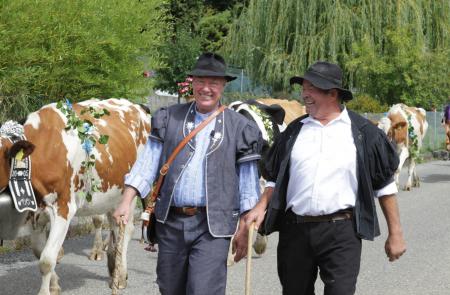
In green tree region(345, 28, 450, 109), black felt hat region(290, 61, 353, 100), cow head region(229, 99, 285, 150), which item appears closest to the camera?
black felt hat region(290, 61, 353, 100)

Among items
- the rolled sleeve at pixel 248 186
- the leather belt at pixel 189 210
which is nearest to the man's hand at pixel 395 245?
the rolled sleeve at pixel 248 186

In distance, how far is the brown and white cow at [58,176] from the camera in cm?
689

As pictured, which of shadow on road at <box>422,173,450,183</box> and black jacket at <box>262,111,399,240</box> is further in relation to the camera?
shadow on road at <box>422,173,450,183</box>

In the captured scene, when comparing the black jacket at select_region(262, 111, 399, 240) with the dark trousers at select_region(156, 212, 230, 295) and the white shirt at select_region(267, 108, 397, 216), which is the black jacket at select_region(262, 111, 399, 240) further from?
the dark trousers at select_region(156, 212, 230, 295)

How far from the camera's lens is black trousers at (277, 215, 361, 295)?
4.74 metres

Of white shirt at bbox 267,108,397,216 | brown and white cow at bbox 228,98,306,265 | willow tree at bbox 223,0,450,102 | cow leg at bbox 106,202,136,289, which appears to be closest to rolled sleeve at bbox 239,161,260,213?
white shirt at bbox 267,108,397,216

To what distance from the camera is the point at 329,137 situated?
483 centimetres

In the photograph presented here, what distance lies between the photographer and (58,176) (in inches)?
278

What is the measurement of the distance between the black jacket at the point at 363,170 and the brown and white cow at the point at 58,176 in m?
2.57

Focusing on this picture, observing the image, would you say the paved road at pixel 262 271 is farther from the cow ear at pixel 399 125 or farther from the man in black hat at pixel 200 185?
the cow ear at pixel 399 125

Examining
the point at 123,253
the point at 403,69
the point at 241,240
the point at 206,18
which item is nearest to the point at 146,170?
the point at 241,240

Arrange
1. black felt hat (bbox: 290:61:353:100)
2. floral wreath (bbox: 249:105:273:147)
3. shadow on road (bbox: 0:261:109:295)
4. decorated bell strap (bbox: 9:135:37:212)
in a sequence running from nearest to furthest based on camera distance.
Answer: black felt hat (bbox: 290:61:353:100) < decorated bell strap (bbox: 9:135:37:212) < shadow on road (bbox: 0:261:109:295) < floral wreath (bbox: 249:105:273:147)

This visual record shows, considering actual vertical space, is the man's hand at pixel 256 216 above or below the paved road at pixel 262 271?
above

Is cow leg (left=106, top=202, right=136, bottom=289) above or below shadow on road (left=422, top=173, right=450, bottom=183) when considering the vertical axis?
above
